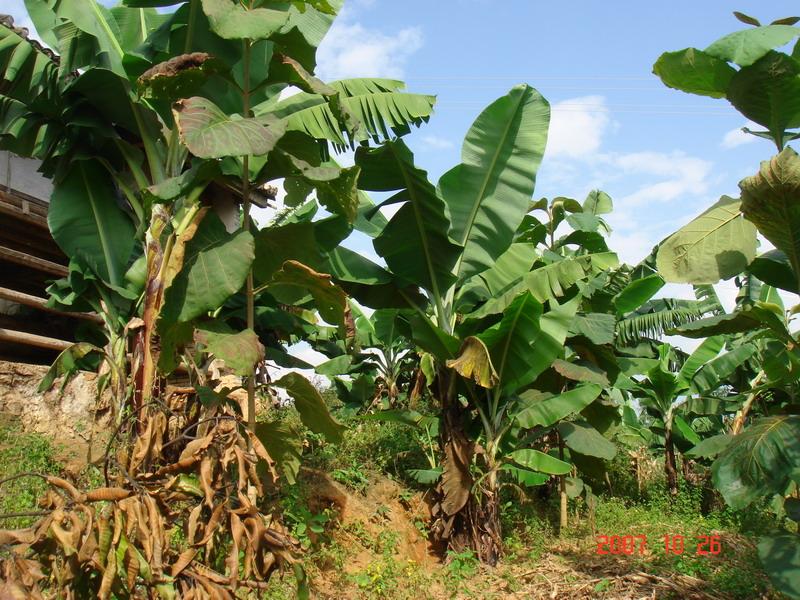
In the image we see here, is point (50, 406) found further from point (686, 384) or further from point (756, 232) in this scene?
point (686, 384)

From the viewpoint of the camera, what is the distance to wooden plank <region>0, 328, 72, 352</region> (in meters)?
7.52

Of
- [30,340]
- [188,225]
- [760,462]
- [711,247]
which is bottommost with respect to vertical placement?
[30,340]

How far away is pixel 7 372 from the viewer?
732 cm

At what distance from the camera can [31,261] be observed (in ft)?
26.2

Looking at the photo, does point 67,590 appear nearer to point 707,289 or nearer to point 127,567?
point 127,567

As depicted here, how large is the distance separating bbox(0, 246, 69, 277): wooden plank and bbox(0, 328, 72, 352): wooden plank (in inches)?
30.4

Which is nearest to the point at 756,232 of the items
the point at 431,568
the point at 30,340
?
the point at 431,568

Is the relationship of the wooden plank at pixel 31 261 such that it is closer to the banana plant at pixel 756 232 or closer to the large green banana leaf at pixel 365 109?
the large green banana leaf at pixel 365 109

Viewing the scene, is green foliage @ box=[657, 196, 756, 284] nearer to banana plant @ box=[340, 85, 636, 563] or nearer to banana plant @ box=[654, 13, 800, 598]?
banana plant @ box=[654, 13, 800, 598]

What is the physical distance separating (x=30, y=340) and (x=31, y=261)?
2.98 feet

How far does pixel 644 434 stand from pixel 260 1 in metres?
10.4
